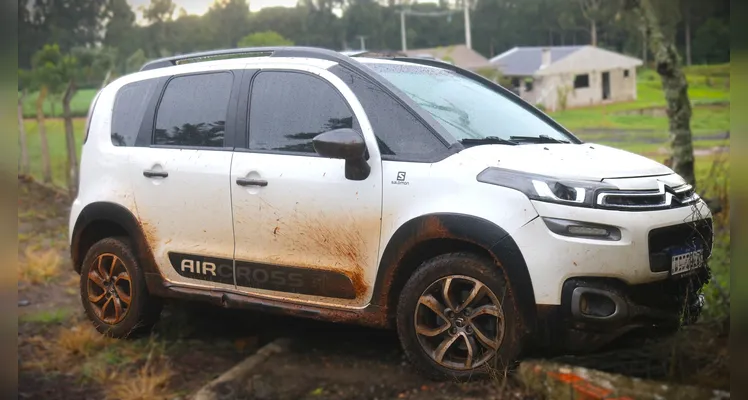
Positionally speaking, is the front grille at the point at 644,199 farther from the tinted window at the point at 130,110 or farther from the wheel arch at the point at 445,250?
the tinted window at the point at 130,110

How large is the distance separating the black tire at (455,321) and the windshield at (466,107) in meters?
0.77

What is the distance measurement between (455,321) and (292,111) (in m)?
1.75

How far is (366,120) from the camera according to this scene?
182 inches

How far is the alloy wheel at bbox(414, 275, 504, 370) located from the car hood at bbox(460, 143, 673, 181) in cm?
67

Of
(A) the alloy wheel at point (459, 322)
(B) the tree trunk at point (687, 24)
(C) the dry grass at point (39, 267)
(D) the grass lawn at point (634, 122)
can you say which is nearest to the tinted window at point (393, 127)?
(A) the alloy wheel at point (459, 322)

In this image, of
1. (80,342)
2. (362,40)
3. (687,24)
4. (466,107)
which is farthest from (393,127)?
(362,40)

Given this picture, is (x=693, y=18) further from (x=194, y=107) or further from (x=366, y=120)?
(x=194, y=107)

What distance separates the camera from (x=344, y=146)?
4.32m

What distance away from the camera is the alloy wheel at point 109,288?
5.67m

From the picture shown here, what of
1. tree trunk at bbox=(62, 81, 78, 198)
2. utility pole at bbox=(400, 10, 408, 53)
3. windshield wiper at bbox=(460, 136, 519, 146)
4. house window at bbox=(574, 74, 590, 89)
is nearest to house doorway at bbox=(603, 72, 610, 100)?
house window at bbox=(574, 74, 590, 89)

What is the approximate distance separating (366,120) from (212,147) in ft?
4.02

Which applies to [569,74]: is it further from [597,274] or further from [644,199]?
[597,274]

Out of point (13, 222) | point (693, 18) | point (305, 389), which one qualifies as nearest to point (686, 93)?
point (693, 18)

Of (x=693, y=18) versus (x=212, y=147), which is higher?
Answer: (x=693, y=18)
